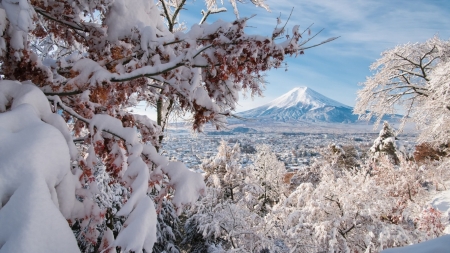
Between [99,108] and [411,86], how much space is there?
12253 mm

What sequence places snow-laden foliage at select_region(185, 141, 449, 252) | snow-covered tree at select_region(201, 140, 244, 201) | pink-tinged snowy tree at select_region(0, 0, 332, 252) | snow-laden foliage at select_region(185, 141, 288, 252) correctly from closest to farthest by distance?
pink-tinged snowy tree at select_region(0, 0, 332, 252) < snow-laden foliage at select_region(185, 141, 449, 252) < snow-laden foliage at select_region(185, 141, 288, 252) < snow-covered tree at select_region(201, 140, 244, 201)

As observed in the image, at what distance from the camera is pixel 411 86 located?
1106cm

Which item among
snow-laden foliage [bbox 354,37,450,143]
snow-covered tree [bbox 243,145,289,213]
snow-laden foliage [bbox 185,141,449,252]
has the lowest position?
snow-covered tree [bbox 243,145,289,213]

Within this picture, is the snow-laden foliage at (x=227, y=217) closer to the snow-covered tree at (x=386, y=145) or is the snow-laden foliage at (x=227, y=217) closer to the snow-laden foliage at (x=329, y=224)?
the snow-laden foliage at (x=329, y=224)

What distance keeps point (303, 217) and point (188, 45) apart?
6.58m

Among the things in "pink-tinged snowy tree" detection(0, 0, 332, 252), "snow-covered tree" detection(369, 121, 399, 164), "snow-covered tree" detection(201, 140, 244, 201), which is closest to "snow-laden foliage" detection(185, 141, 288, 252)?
"snow-covered tree" detection(201, 140, 244, 201)

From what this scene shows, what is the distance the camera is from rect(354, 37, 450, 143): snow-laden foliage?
31.3ft

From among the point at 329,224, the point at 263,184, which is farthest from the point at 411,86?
the point at 263,184

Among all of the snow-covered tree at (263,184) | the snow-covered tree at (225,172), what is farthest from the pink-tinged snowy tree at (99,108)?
the snow-covered tree at (263,184)

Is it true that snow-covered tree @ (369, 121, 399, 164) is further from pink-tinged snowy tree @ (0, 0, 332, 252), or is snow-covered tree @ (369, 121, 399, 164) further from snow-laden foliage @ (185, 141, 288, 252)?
pink-tinged snowy tree @ (0, 0, 332, 252)

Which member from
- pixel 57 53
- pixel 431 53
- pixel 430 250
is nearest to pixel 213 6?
pixel 57 53

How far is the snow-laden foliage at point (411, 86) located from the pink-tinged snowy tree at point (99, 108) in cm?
944

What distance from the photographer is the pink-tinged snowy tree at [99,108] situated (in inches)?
→ 50.3

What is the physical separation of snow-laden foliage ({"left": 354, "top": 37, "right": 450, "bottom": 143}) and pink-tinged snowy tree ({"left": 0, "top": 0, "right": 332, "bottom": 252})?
944cm
